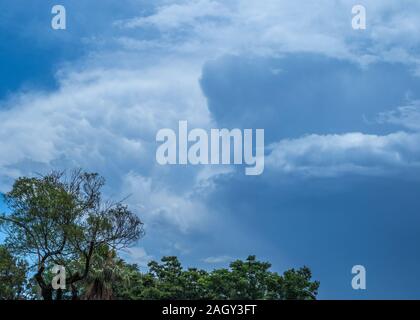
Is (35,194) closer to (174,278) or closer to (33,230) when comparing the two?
(33,230)

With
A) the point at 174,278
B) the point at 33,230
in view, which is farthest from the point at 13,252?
the point at 174,278

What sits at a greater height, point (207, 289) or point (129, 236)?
point (129, 236)

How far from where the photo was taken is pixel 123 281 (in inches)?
953

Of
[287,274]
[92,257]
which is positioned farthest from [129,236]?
[287,274]

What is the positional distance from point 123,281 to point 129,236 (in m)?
1.75

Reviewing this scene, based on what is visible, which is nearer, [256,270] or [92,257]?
[92,257]
